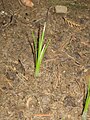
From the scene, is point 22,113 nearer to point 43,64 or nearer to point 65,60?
point 43,64

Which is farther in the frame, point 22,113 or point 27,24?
point 27,24

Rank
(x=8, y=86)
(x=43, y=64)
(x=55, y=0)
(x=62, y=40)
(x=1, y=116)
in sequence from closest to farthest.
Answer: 1. (x=1, y=116)
2. (x=8, y=86)
3. (x=43, y=64)
4. (x=62, y=40)
5. (x=55, y=0)

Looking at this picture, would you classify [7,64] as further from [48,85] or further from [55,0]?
[55,0]

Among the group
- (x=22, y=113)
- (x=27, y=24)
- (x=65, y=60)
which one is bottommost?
(x=22, y=113)

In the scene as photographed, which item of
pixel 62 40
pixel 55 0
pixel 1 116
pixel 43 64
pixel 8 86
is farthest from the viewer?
pixel 55 0

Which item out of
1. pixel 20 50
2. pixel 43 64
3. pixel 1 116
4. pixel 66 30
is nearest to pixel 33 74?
pixel 43 64

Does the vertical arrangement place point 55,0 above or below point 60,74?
above
